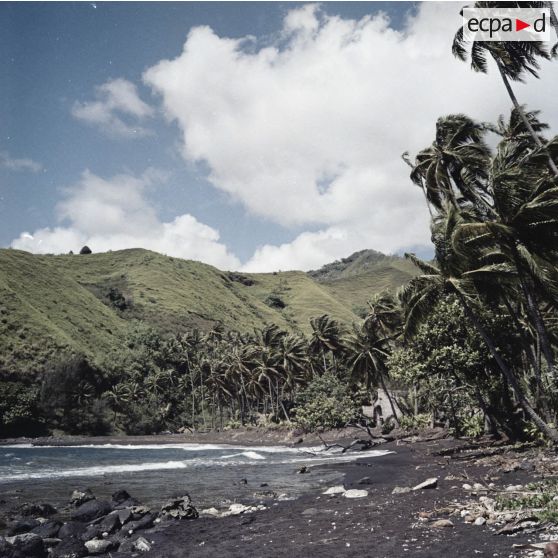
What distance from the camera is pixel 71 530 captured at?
15.0 metres

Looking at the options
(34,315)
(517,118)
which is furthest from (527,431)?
(34,315)

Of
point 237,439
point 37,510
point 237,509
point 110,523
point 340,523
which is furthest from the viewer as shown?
point 237,439

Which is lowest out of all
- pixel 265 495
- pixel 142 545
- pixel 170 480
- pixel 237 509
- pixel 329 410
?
pixel 329 410

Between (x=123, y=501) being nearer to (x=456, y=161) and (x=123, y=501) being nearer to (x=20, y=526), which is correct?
(x=20, y=526)

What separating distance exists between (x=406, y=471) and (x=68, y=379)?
7644 cm

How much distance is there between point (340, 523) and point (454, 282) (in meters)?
12.2

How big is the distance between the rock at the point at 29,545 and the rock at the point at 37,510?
219 inches

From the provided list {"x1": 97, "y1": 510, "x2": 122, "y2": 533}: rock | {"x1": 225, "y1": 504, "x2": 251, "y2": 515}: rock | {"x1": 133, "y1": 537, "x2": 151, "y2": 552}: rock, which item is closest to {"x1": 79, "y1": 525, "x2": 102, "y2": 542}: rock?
{"x1": 97, "y1": 510, "x2": 122, "y2": 533}: rock

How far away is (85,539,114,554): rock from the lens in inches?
511

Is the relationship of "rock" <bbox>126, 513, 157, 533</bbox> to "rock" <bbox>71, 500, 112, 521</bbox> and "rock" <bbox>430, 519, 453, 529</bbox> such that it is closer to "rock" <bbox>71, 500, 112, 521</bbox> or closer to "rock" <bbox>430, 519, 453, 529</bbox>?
"rock" <bbox>71, 500, 112, 521</bbox>

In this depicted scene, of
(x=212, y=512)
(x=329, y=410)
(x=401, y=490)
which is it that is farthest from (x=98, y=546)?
(x=329, y=410)

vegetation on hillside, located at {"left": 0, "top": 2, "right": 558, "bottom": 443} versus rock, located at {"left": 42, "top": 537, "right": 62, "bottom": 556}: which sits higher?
vegetation on hillside, located at {"left": 0, "top": 2, "right": 558, "bottom": 443}

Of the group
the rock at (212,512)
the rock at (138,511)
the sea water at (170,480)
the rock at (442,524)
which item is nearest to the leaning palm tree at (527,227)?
the rock at (442,524)

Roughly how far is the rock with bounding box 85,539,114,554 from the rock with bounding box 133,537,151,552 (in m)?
0.76
